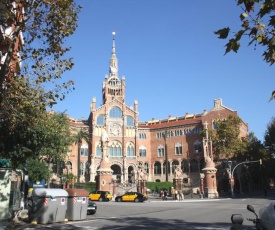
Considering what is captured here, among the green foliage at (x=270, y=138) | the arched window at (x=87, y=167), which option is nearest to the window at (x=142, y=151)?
the arched window at (x=87, y=167)

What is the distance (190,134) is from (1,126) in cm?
5953

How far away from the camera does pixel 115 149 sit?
229 feet

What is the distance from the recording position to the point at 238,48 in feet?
17.5

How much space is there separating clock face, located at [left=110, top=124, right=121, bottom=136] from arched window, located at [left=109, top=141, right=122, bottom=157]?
193 cm

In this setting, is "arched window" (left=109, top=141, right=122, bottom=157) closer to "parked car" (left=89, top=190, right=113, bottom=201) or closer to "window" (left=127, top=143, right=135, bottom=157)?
"window" (left=127, top=143, right=135, bottom=157)

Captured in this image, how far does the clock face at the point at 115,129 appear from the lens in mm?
70500

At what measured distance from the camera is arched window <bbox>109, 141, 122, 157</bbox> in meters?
69.5

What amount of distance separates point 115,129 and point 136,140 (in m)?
5.11

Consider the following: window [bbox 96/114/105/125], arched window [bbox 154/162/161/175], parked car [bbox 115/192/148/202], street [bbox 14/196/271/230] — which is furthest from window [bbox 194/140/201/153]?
street [bbox 14/196/271/230]

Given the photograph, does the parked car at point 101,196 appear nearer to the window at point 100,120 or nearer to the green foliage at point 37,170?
the green foliage at point 37,170

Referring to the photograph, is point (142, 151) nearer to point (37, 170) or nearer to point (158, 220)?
point (37, 170)

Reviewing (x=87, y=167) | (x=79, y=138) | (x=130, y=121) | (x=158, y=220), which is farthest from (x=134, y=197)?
(x=130, y=121)

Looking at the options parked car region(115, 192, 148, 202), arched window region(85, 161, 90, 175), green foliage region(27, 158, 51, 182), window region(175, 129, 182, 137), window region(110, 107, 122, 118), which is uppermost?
window region(110, 107, 122, 118)

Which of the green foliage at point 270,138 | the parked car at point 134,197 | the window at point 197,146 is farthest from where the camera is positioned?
the window at point 197,146
